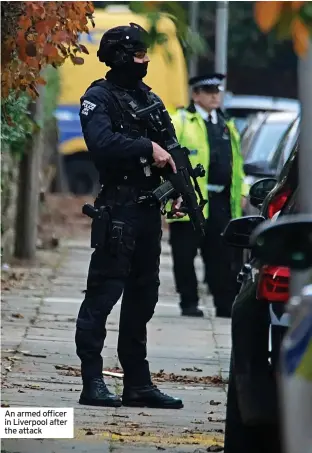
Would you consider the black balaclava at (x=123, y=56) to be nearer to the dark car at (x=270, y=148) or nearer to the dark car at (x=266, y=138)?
the dark car at (x=270, y=148)

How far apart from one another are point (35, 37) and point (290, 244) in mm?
3491

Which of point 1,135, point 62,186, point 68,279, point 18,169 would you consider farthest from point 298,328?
point 62,186

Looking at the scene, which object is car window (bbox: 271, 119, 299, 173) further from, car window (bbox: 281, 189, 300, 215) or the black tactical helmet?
car window (bbox: 281, 189, 300, 215)

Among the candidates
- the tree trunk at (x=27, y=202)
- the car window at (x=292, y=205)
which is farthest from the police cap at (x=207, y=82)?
the car window at (x=292, y=205)

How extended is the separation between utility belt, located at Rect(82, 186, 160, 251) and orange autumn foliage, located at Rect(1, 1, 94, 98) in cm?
75

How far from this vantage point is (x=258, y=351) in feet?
16.9

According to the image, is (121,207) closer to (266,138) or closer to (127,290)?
(127,290)

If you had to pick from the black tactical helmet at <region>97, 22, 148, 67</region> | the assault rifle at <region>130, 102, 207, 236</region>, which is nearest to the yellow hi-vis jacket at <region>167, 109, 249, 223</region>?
the assault rifle at <region>130, 102, 207, 236</region>

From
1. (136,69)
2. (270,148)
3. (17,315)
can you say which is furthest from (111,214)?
(270,148)

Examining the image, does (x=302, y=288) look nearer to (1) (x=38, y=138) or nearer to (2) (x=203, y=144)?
(2) (x=203, y=144)

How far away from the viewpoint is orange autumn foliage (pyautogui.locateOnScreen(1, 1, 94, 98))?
7137 mm

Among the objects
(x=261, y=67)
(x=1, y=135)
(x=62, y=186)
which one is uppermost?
(x=261, y=67)

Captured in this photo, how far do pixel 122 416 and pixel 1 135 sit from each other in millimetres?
3912

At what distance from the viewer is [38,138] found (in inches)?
566
